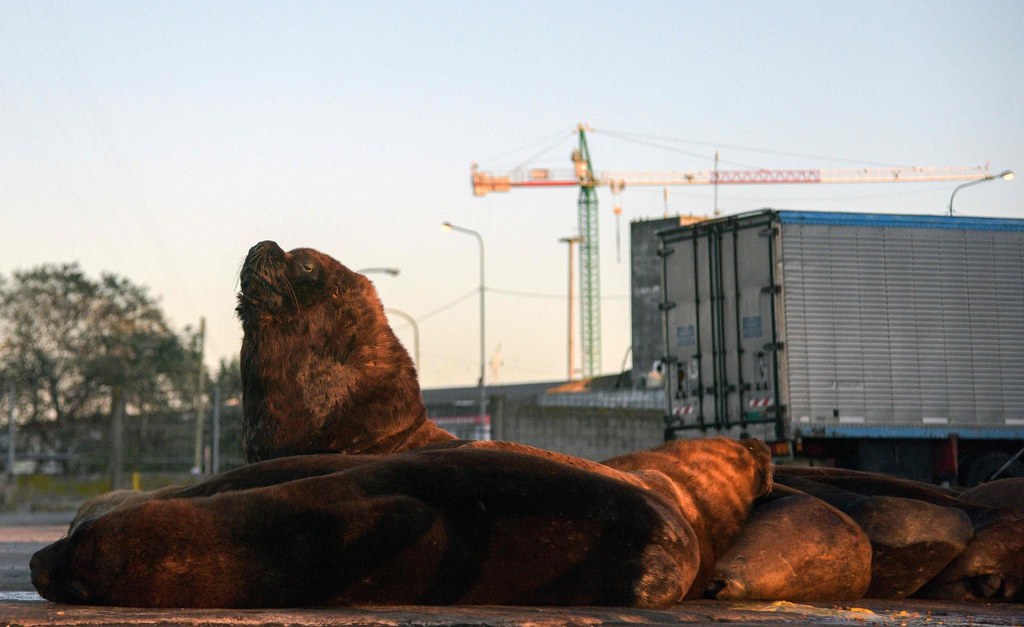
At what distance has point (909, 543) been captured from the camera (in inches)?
239

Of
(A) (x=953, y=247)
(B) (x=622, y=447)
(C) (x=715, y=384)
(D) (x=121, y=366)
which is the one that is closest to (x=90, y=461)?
(D) (x=121, y=366)

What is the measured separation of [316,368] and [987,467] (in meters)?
16.9

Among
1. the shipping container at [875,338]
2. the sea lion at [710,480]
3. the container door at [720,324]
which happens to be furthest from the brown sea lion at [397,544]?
the container door at [720,324]

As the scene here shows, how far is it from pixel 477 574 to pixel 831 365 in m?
16.2

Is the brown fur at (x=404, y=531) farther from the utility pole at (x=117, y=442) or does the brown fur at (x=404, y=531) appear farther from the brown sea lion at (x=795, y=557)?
the utility pole at (x=117, y=442)

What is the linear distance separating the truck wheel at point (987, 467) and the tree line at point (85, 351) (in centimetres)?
3101

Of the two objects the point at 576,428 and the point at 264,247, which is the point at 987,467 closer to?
the point at 576,428

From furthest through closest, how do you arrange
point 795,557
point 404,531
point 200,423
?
point 200,423 < point 795,557 < point 404,531

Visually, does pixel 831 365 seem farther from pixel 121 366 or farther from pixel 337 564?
pixel 121 366

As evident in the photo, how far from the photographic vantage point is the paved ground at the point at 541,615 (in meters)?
3.84

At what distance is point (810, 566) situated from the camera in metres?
5.66

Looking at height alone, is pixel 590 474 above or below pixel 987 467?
above

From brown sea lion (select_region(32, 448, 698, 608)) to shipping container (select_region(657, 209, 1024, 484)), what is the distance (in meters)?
15.5

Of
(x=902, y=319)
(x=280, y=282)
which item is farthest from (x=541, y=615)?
(x=902, y=319)
